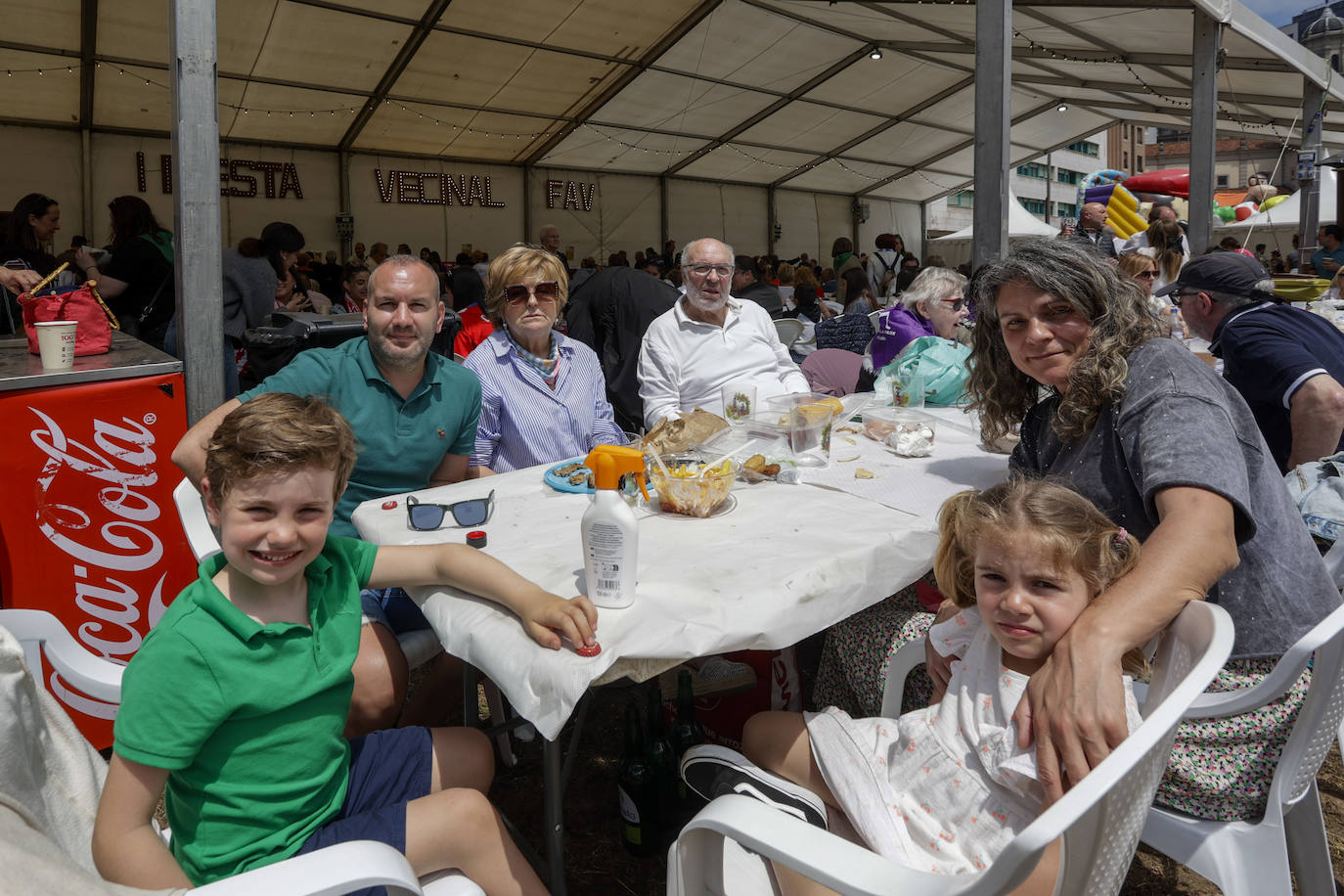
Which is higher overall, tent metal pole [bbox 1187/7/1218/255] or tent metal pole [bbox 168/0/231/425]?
tent metal pole [bbox 1187/7/1218/255]

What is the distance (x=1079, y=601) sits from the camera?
52.7 inches

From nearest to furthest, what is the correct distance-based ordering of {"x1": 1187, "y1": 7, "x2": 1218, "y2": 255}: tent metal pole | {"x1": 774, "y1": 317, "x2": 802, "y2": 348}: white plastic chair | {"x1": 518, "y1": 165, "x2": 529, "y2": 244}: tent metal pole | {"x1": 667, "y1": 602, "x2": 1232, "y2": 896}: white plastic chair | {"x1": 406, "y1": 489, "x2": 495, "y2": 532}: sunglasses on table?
{"x1": 667, "y1": 602, "x2": 1232, "y2": 896}: white plastic chair, {"x1": 406, "y1": 489, "x2": 495, "y2": 532}: sunglasses on table, {"x1": 774, "y1": 317, "x2": 802, "y2": 348}: white plastic chair, {"x1": 1187, "y1": 7, "x2": 1218, "y2": 255}: tent metal pole, {"x1": 518, "y1": 165, "x2": 529, "y2": 244}: tent metal pole

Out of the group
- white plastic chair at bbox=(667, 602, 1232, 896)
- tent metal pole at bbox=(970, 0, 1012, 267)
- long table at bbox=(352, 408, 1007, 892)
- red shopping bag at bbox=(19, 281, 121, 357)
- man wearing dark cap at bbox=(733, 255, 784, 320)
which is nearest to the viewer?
white plastic chair at bbox=(667, 602, 1232, 896)

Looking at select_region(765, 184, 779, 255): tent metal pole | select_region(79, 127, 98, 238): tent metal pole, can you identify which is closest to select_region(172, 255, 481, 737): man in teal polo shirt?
select_region(79, 127, 98, 238): tent metal pole

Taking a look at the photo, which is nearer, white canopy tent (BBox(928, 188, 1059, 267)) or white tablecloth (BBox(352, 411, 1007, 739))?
white tablecloth (BBox(352, 411, 1007, 739))

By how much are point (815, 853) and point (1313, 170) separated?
45.8 ft

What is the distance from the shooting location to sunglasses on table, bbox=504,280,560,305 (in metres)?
2.95

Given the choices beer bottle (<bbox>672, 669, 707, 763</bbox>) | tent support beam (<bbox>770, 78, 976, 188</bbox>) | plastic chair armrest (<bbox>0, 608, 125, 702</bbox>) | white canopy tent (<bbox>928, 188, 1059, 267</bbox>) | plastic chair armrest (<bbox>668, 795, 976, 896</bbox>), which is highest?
tent support beam (<bbox>770, 78, 976, 188</bbox>)

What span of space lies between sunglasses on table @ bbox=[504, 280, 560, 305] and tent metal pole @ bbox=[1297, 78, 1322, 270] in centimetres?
1023

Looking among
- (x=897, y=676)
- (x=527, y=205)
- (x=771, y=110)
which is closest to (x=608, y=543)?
(x=897, y=676)

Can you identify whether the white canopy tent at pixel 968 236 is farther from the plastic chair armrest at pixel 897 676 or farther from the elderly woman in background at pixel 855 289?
the plastic chair armrest at pixel 897 676

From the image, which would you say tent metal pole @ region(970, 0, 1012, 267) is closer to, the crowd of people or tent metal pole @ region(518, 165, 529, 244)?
the crowd of people

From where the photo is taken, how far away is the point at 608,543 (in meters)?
1.37

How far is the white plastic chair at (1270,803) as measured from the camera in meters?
1.28
